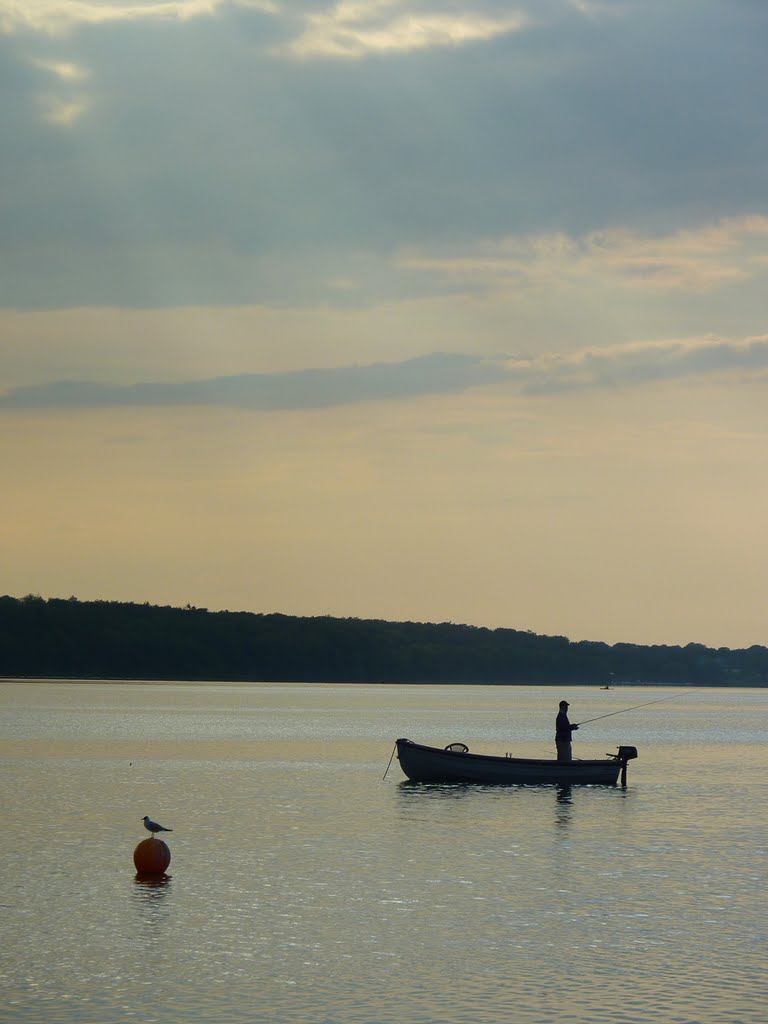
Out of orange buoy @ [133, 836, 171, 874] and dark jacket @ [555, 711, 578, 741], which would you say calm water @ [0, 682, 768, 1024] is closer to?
orange buoy @ [133, 836, 171, 874]

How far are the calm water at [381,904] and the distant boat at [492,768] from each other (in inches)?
28.0

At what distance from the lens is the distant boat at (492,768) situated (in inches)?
2061

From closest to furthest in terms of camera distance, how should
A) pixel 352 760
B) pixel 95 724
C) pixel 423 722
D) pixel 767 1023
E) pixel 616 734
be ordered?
pixel 767 1023 → pixel 352 760 → pixel 95 724 → pixel 616 734 → pixel 423 722

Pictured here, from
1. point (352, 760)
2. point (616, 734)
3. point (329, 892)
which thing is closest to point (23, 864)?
point (329, 892)

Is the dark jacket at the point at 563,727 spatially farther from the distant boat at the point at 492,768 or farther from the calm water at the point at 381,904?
the calm water at the point at 381,904

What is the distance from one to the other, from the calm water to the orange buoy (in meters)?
0.52

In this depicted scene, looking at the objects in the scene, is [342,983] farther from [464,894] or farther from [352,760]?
[352,760]

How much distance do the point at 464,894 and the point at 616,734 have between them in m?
105

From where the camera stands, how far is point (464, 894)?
2941cm

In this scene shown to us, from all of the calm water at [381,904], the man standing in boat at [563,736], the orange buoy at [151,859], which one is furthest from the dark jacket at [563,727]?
the orange buoy at [151,859]

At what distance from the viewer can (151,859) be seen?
30875mm

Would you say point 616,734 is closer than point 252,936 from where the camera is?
No

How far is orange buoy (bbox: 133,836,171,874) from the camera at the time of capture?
30.9 m

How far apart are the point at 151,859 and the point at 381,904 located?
5.46 metres
